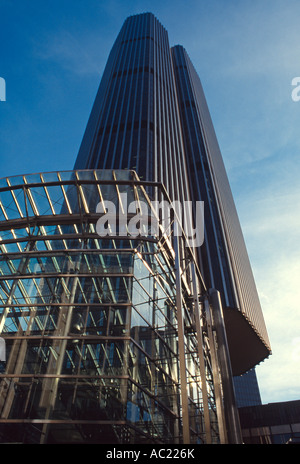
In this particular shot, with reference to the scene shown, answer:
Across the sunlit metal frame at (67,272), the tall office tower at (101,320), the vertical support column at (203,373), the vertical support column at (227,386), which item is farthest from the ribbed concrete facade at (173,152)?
the sunlit metal frame at (67,272)

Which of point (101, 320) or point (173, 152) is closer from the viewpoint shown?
point (101, 320)

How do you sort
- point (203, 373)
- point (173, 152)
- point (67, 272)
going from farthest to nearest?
point (173, 152) → point (67, 272) → point (203, 373)

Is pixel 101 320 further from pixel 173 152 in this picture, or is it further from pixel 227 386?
pixel 173 152

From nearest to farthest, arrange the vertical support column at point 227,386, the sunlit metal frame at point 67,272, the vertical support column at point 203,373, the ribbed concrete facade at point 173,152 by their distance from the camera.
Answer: the sunlit metal frame at point 67,272 → the vertical support column at point 203,373 → the vertical support column at point 227,386 → the ribbed concrete facade at point 173,152

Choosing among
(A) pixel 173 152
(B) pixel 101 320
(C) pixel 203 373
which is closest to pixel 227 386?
(C) pixel 203 373

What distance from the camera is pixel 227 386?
84.4ft

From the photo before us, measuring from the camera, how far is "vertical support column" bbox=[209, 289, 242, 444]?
23797 mm

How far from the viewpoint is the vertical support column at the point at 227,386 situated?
2380 cm


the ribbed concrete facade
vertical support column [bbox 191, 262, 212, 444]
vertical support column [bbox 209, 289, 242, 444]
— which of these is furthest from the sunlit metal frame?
the ribbed concrete facade

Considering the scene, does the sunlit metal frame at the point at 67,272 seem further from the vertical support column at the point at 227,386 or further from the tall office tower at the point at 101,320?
the vertical support column at the point at 227,386

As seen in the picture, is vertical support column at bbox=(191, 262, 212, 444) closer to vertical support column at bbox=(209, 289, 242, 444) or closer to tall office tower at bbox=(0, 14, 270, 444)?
tall office tower at bbox=(0, 14, 270, 444)
